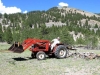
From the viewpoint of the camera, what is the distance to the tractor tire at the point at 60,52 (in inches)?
862

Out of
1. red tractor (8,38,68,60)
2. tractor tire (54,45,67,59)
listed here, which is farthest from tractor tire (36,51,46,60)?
tractor tire (54,45,67,59)

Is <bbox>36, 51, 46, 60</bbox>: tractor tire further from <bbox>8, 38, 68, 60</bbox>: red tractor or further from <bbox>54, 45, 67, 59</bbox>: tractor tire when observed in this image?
<bbox>54, 45, 67, 59</bbox>: tractor tire

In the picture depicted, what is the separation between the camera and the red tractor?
2066 cm

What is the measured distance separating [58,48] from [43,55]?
178cm

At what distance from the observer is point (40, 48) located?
2161cm

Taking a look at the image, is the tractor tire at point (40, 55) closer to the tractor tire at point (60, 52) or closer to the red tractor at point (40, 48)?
the red tractor at point (40, 48)

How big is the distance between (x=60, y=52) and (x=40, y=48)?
2.08 m

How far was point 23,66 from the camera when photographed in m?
17.1

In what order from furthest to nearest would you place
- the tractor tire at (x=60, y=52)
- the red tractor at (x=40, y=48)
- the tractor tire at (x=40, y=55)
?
1. the tractor tire at (x=60, y=52)
2. the tractor tire at (x=40, y=55)
3. the red tractor at (x=40, y=48)

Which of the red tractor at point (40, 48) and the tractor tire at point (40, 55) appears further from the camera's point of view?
the tractor tire at point (40, 55)

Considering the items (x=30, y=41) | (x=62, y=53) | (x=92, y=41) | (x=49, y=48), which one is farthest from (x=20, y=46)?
(x=92, y=41)

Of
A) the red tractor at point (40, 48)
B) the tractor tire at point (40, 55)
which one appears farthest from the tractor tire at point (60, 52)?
the tractor tire at point (40, 55)

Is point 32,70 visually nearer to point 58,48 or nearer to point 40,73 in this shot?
point 40,73

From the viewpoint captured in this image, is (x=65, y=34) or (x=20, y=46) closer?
(x=20, y=46)
